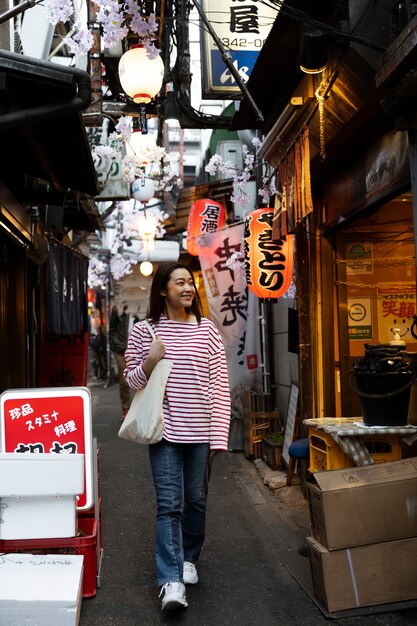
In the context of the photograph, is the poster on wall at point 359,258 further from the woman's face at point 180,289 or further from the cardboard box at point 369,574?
the cardboard box at point 369,574

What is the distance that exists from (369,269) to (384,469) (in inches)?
171

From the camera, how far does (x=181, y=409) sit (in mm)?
4809

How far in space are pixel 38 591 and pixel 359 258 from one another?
6038 millimetres

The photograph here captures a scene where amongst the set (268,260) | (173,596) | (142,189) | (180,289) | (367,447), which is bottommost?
(173,596)

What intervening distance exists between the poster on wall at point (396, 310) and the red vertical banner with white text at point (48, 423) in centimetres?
510

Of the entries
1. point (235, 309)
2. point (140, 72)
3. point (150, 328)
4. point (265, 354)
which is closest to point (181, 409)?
point (150, 328)

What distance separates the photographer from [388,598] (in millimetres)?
4484

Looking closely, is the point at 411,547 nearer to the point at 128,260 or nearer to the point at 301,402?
the point at 301,402

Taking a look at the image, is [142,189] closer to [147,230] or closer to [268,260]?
[147,230]

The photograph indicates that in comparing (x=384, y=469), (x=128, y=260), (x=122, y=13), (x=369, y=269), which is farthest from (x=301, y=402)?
(x=128, y=260)

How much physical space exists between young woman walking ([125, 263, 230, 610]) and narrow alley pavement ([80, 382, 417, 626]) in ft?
1.05

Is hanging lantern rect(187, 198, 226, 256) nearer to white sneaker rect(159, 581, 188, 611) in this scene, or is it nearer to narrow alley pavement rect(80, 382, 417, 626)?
narrow alley pavement rect(80, 382, 417, 626)

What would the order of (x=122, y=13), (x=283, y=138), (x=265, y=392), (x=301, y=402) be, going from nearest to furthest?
1. (x=283, y=138)
2. (x=301, y=402)
3. (x=122, y=13)
4. (x=265, y=392)

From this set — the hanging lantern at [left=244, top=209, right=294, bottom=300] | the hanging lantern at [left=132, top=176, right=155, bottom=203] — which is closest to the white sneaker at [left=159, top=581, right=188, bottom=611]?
the hanging lantern at [left=244, top=209, right=294, bottom=300]
